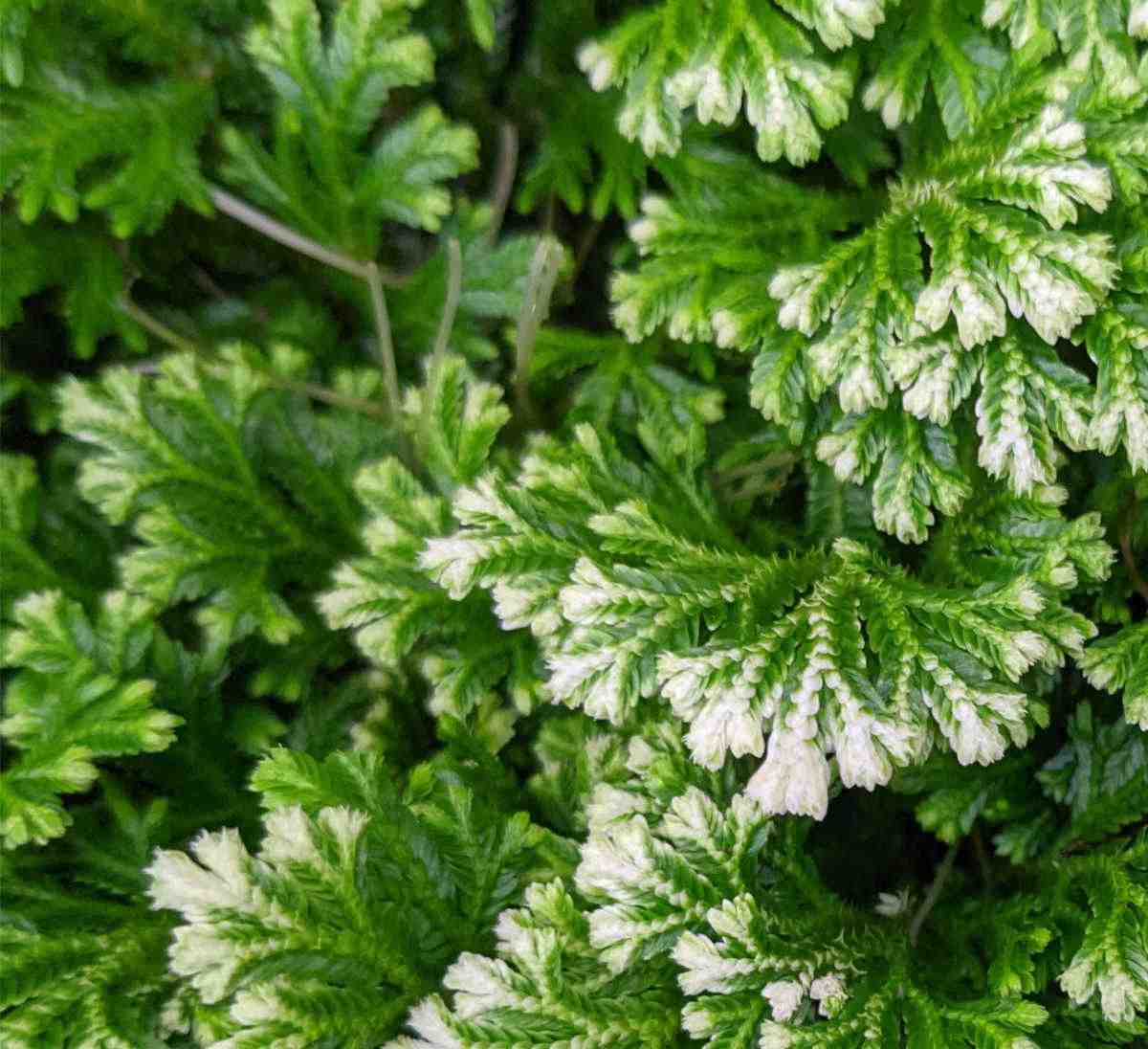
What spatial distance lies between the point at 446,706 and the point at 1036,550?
776 millimetres

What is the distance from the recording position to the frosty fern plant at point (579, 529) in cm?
127

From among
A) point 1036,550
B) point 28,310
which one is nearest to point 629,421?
point 1036,550

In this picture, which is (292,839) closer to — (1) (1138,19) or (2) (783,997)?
(2) (783,997)

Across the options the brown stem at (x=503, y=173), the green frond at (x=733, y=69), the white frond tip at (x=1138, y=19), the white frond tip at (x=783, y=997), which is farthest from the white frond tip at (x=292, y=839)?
the white frond tip at (x=1138, y=19)

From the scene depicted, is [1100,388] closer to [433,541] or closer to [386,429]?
[433,541]

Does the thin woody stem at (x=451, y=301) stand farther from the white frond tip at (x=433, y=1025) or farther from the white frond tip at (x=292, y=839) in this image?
the white frond tip at (x=433, y=1025)

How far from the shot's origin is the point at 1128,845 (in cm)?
144

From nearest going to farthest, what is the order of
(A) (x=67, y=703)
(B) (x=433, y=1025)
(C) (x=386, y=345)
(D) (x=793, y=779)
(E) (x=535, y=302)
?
(D) (x=793, y=779), (B) (x=433, y=1025), (A) (x=67, y=703), (E) (x=535, y=302), (C) (x=386, y=345)

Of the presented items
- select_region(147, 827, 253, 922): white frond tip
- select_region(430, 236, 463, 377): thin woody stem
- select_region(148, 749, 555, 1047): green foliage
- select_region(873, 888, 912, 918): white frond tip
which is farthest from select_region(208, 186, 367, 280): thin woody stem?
select_region(873, 888, 912, 918): white frond tip

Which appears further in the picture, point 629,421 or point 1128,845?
point 629,421

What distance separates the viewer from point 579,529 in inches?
58.3

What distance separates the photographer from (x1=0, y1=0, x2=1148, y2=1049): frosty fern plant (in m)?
1.27

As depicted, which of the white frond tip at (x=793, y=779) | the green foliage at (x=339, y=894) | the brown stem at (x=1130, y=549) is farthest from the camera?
the brown stem at (x=1130, y=549)

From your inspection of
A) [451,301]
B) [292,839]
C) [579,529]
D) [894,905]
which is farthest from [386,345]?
[894,905]
